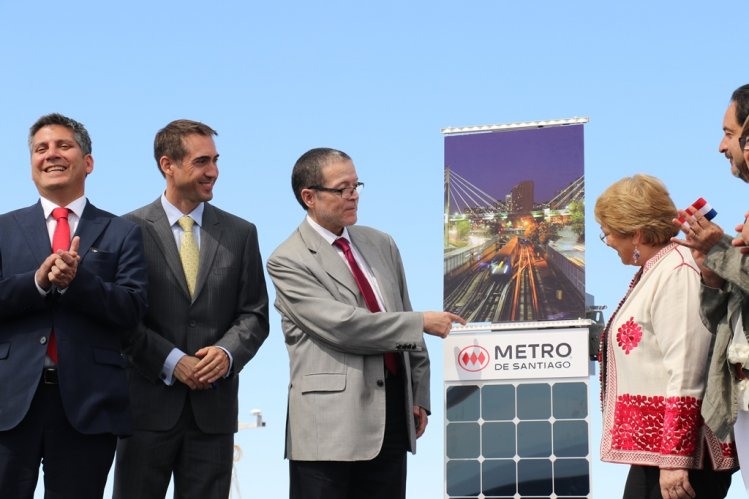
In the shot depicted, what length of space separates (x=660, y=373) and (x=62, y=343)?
2050mm

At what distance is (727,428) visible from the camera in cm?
349

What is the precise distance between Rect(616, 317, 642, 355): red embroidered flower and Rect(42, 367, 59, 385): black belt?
76.8 inches

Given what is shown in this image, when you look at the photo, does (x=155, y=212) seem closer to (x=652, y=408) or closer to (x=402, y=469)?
(x=402, y=469)

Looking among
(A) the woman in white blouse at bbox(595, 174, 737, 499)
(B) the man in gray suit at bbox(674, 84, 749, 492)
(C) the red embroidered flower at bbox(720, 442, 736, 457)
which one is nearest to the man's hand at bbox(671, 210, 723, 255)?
(B) the man in gray suit at bbox(674, 84, 749, 492)

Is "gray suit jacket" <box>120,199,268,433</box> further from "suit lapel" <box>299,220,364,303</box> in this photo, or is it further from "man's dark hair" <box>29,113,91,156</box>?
"man's dark hair" <box>29,113,91,156</box>

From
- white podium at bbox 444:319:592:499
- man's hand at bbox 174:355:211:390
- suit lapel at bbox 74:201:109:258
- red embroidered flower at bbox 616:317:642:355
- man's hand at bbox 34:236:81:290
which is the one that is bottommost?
white podium at bbox 444:319:592:499

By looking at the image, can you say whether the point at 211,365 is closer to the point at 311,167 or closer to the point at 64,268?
the point at 64,268

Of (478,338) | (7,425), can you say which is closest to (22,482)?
(7,425)

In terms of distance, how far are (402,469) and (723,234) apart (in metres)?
1.79

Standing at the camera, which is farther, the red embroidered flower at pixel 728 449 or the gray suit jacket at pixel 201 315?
the gray suit jacket at pixel 201 315

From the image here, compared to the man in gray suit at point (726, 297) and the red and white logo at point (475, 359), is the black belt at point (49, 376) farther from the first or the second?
the red and white logo at point (475, 359)

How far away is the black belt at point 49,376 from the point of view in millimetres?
3990

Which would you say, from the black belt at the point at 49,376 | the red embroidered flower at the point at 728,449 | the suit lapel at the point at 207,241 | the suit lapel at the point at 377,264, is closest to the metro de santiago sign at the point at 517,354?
the suit lapel at the point at 377,264

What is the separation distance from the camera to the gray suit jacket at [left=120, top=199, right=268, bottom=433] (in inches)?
176
